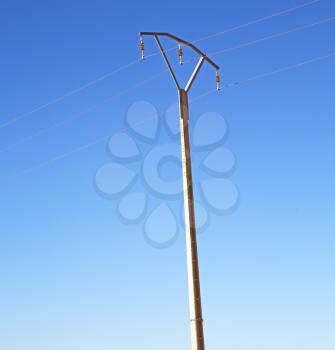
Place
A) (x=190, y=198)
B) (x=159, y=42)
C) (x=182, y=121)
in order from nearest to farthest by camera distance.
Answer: (x=190, y=198)
(x=182, y=121)
(x=159, y=42)

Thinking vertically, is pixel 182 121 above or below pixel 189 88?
→ below

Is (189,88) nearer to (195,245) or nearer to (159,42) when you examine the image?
(159,42)

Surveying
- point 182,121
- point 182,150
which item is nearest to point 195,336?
point 182,150

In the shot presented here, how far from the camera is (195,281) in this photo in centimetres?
1309

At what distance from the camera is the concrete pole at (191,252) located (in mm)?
12805

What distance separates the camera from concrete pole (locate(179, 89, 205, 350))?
42.0 feet

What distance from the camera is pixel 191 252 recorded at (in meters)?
13.3

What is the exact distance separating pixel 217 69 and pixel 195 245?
6772 mm

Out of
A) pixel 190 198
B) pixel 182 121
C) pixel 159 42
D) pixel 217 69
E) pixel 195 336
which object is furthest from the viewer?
pixel 217 69

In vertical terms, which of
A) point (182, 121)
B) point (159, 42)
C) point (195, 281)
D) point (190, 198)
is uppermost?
point (159, 42)

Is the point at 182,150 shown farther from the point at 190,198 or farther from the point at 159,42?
the point at 159,42

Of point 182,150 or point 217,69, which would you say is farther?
point 217,69

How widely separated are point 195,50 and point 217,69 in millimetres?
1408

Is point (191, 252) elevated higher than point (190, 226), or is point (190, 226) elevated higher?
point (190, 226)
